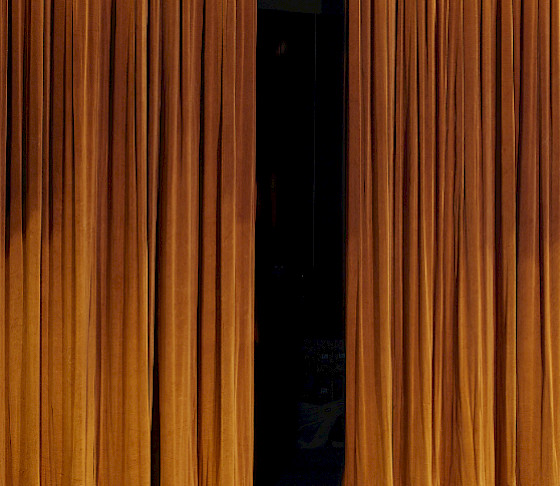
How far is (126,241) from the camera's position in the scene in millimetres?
1631

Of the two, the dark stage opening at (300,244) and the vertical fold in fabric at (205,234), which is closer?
the vertical fold in fabric at (205,234)

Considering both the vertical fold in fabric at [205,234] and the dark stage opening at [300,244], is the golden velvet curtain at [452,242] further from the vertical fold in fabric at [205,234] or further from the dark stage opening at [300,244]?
the vertical fold in fabric at [205,234]

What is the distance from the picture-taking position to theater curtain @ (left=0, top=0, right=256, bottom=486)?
158 cm

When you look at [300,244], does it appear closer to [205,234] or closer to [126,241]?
[205,234]

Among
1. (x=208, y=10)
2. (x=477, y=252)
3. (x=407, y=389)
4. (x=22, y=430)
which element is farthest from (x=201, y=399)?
(x=208, y=10)

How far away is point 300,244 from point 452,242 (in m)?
0.42

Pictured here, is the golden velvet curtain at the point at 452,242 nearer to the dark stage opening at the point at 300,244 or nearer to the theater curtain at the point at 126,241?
the dark stage opening at the point at 300,244

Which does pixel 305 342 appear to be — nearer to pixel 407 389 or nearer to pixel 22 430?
pixel 407 389

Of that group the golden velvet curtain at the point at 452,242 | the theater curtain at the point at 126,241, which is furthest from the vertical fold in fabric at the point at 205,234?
the golden velvet curtain at the point at 452,242

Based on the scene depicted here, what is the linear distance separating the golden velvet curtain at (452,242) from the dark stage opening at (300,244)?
0.32ft

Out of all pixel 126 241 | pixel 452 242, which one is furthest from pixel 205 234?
pixel 452 242

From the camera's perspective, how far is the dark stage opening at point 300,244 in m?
1.78

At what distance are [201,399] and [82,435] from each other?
1.00ft

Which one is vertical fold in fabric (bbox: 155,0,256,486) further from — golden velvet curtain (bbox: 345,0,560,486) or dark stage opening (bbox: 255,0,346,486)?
golden velvet curtain (bbox: 345,0,560,486)
